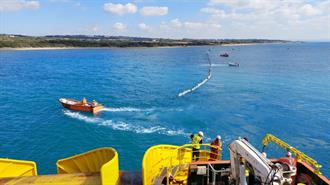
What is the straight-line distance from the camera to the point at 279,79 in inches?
2436

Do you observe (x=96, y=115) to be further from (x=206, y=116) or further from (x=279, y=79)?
(x=279, y=79)

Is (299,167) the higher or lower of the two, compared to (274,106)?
higher

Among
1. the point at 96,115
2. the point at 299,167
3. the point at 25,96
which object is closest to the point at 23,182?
the point at 299,167

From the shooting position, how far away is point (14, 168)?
13336mm

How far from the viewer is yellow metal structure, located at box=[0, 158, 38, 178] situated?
13312 millimetres

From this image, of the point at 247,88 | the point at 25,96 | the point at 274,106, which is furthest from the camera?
the point at 247,88

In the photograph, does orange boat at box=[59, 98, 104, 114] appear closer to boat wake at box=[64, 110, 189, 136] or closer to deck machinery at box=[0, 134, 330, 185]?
boat wake at box=[64, 110, 189, 136]

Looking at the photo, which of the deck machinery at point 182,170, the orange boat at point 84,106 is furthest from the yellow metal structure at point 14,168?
the orange boat at point 84,106

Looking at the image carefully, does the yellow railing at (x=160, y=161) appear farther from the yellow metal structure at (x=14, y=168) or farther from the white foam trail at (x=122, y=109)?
the white foam trail at (x=122, y=109)

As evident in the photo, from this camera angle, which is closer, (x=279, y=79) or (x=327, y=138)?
(x=327, y=138)

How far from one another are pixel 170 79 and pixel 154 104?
23555 mm

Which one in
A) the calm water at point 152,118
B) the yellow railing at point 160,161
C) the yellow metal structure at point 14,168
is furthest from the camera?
the calm water at point 152,118

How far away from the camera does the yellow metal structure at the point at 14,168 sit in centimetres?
1331

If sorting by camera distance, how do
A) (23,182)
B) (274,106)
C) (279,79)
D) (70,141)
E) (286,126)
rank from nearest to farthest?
(23,182), (70,141), (286,126), (274,106), (279,79)
